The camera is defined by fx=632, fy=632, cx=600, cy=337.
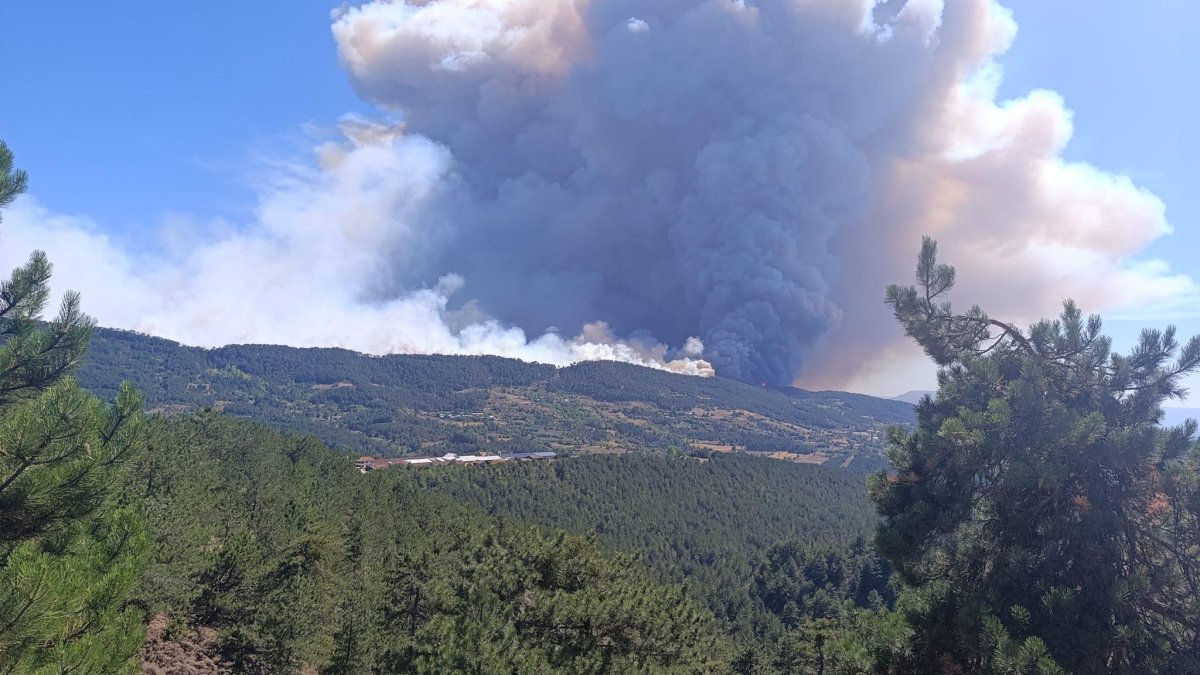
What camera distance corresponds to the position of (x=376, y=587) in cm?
3294

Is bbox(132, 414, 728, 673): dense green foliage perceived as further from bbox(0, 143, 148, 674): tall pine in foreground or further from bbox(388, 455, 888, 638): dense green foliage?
bbox(388, 455, 888, 638): dense green foliage

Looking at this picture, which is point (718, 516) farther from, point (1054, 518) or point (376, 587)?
point (1054, 518)

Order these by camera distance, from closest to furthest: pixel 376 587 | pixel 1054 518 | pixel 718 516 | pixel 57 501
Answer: pixel 57 501, pixel 1054 518, pixel 376 587, pixel 718 516

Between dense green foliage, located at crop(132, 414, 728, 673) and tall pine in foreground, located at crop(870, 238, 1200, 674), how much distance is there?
20.0ft

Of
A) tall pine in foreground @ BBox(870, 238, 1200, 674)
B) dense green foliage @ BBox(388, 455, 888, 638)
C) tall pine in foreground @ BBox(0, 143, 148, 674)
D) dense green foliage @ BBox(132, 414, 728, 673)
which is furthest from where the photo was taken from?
dense green foliage @ BBox(388, 455, 888, 638)

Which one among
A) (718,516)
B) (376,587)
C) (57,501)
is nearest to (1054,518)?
(57,501)

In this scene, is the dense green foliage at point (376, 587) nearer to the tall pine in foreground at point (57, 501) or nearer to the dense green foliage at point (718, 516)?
the tall pine in foreground at point (57, 501)

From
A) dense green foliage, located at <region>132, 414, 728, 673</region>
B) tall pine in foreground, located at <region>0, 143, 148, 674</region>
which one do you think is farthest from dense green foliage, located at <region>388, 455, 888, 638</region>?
tall pine in foreground, located at <region>0, 143, 148, 674</region>

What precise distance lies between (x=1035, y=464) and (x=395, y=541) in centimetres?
4364

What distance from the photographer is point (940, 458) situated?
471 inches

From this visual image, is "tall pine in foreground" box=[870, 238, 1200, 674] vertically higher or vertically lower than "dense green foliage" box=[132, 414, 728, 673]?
higher

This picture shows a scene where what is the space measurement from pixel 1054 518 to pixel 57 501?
1602cm

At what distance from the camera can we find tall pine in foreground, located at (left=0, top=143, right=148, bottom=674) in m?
7.66

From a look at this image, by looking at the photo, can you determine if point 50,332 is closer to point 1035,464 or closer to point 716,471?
point 1035,464
